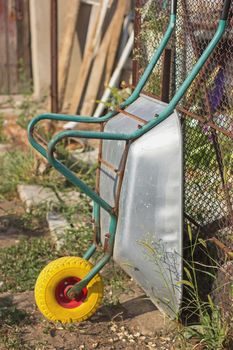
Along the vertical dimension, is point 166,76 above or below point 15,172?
above

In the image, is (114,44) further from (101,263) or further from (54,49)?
(101,263)

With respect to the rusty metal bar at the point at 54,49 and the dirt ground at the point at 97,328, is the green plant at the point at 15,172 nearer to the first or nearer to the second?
the rusty metal bar at the point at 54,49

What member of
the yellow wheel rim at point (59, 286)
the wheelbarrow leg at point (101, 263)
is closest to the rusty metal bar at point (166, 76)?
the wheelbarrow leg at point (101, 263)

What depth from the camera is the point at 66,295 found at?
3.38m

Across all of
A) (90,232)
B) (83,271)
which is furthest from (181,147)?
(90,232)

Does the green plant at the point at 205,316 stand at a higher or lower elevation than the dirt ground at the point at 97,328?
higher

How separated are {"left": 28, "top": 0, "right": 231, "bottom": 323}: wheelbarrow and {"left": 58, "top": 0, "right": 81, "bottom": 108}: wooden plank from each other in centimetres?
399

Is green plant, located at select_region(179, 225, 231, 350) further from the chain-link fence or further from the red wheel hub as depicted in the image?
the red wheel hub

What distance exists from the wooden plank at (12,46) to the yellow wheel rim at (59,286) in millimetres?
5604

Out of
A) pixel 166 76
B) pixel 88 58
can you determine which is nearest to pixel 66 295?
pixel 166 76

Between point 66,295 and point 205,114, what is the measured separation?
1245 millimetres

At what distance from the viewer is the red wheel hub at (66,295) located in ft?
11.0

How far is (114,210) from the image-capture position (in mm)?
3201

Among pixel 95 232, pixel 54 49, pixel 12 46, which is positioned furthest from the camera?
pixel 12 46
